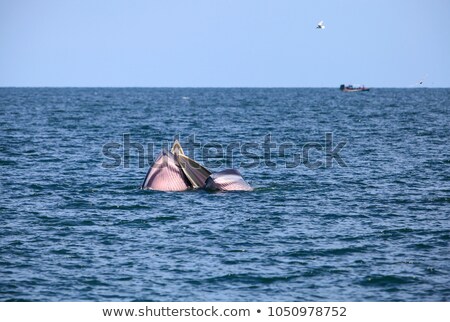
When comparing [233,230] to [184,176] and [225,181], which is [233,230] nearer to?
[225,181]

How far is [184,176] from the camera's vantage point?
113 feet

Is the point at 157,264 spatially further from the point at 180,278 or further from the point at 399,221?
the point at 399,221

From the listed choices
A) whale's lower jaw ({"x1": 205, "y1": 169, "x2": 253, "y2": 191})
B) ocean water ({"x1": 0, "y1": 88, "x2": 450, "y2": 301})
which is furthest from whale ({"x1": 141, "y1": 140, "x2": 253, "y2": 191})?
ocean water ({"x1": 0, "y1": 88, "x2": 450, "y2": 301})

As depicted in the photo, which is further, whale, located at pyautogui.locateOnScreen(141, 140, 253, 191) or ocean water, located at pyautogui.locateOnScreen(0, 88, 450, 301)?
whale, located at pyautogui.locateOnScreen(141, 140, 253, 191)

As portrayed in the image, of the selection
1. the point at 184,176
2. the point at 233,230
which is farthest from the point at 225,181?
the point at 233,230

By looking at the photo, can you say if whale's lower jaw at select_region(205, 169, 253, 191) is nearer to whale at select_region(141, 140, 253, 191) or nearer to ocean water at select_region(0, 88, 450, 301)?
whale at select_region(141, 140, 253, 191)

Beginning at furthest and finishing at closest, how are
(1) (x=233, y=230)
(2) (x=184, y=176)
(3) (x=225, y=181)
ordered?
(2) (x=184, y=176), (3) (x=225, y=181), (1) (x=233, y=230)

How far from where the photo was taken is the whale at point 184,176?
33.8 meters

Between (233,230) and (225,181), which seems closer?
(233,230)

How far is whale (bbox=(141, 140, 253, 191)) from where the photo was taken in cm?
3378

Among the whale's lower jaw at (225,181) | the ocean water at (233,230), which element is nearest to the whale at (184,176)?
the whale's lower jaw at (225,181)

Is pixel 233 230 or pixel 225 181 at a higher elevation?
pixel 225 181
